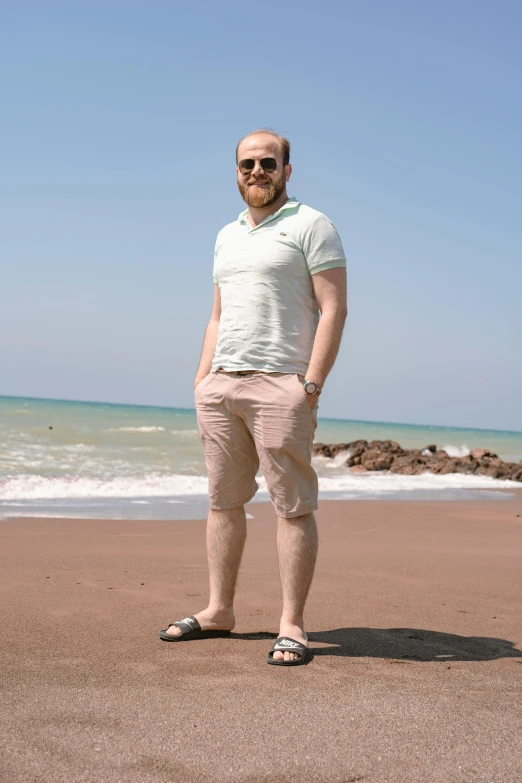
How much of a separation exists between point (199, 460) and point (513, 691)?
16679 mm

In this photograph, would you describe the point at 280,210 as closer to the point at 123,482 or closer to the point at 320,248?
the point at 320,248

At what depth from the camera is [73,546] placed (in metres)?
6.13

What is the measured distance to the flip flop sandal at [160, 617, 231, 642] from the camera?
3.45 meters

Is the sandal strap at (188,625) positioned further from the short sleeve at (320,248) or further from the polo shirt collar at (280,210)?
the polo shirt collar at (280,210)

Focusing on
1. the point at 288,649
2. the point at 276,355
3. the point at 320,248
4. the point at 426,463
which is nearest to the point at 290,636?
the point at 288,649

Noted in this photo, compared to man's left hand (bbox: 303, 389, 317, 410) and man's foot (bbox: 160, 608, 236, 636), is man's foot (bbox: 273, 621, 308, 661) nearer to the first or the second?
man's foot (bbox: 160, 608, 236, 636)

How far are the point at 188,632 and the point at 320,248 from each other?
1775mm

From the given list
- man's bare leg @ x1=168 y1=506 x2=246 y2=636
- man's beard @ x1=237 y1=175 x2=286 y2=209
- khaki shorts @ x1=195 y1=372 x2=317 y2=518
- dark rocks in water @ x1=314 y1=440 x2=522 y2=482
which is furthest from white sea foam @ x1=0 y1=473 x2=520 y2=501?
man's beard @ x1=237 y1=175 x2=286 y2=209

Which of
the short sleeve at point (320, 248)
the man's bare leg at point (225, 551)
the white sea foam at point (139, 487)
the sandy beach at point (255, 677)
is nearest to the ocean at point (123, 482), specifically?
the white sea foam at point (139, 487)

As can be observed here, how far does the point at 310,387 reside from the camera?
3.29 m

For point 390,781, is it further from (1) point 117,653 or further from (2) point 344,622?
(2) point 344,622

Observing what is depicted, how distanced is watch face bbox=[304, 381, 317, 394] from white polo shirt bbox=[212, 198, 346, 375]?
0.12 m

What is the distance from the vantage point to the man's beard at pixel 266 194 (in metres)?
3.53

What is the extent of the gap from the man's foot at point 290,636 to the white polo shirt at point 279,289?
→ 42.4 inches
